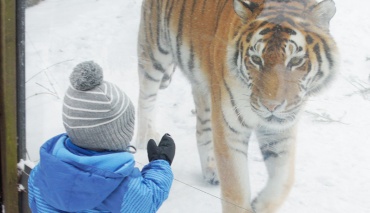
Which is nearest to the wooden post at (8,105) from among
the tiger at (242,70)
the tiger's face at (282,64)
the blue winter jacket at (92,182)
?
the tiger at (242,70)

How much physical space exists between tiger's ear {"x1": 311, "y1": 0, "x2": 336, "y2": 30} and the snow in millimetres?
25

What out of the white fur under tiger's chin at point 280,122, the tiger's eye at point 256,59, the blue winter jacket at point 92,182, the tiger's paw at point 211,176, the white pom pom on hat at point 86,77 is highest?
the tiger's eye at point 256,59

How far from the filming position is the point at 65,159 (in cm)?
182

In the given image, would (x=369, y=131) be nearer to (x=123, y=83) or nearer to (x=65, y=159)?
(x=65, y=159)

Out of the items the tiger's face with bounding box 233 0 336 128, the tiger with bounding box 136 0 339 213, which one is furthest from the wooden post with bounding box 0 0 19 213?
the tiger's face with bounding box 233 0 336 128

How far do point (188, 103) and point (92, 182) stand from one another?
24.4 inches

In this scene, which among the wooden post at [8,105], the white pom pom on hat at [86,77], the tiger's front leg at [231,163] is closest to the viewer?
the white pom pom on hat at [86,77]

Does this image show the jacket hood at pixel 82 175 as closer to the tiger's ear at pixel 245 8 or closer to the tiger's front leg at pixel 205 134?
the tiger's front leg at pixel 205 134

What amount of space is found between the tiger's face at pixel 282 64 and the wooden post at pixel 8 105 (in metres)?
1.22

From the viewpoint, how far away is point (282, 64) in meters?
1.88

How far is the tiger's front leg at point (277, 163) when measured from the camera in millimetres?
1989

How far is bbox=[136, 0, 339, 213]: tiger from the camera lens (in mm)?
1847

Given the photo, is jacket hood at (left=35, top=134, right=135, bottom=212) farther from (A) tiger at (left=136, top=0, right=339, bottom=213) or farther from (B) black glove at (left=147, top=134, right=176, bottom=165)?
(A) tiger at (left=136, top=0, right=339, bottom=213)

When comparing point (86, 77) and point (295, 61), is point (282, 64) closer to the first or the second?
point (295, 61)
